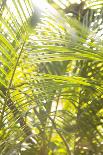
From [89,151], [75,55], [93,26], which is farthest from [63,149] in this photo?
[75,55]

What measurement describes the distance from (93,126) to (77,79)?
2.40 feet

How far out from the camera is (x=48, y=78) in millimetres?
1219

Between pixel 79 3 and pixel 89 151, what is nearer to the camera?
pixel 89 151

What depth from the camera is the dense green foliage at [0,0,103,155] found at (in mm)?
1144

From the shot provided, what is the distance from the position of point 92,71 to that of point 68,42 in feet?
2.67

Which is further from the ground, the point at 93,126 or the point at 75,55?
the point at 93,126

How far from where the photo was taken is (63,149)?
2.22 metres

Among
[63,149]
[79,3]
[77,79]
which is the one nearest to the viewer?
[77,79]

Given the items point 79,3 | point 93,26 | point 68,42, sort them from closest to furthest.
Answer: point 68,42 → point 93,26 → point 79,3

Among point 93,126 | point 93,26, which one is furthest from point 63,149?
point 93,26

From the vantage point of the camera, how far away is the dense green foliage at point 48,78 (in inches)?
45.0

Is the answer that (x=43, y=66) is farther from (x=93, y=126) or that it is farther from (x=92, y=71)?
(x=93, y=126)

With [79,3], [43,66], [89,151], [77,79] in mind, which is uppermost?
[79,3]

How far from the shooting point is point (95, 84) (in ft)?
4.23
